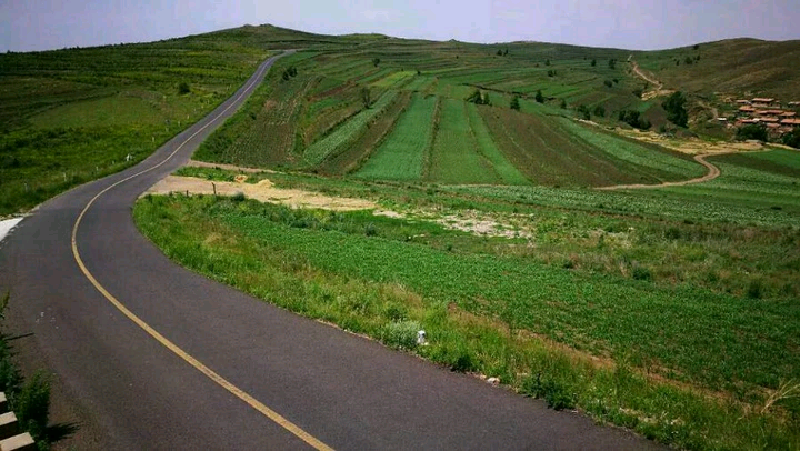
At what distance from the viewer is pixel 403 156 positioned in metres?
69.9

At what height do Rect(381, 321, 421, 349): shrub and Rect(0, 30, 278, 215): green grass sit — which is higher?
Rect(0, 30, 278, 215): green grass

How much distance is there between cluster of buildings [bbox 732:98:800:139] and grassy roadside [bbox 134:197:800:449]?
125 metres

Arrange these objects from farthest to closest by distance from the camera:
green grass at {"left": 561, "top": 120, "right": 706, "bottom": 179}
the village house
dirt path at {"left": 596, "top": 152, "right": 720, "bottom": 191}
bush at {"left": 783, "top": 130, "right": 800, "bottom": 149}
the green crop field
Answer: the village house < bush at {"left": 783, "top": 130, "right": 800, "bottom": 149} < green grass at {"left": 561, "top": 120, "right": 706, "bottom": 179} < dirt path at {"left": 596, "top": 152, "right": 720, "bottom": 191} < the green crop field

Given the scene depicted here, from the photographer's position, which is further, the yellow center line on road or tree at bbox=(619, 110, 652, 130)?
tree at bbox=(619, 110, 652, 130)

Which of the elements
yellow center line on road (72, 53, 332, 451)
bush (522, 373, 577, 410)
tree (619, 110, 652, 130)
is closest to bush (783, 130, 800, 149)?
tree (619, 110, 652, 130)

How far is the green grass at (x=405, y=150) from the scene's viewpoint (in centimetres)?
6112

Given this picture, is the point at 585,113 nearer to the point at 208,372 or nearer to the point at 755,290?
the point at 755,290

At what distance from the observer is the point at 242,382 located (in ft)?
34.0

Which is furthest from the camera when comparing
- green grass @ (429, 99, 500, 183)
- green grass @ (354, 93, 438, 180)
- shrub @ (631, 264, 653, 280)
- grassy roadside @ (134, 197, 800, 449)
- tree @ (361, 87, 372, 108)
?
tree @ (361, 87, 372, 108)

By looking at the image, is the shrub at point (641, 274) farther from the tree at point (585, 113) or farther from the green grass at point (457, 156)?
the tree at point (585, 113)

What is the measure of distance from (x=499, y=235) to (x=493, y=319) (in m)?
17.0

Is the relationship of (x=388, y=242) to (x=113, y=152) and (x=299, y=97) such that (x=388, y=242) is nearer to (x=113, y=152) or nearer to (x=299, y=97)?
(x=113, y=152)

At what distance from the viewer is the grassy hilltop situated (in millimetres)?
11961

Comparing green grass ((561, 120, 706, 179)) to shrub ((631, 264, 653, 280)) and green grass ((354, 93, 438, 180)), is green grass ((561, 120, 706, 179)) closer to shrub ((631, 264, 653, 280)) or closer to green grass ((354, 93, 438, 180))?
green grass ((354, 93, 438, 180))
